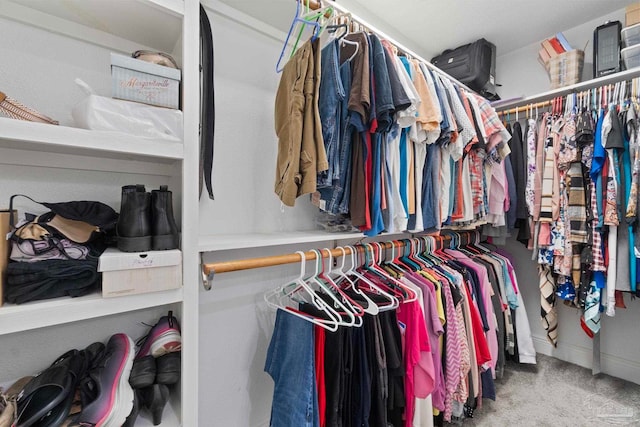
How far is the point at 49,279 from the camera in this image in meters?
0.59

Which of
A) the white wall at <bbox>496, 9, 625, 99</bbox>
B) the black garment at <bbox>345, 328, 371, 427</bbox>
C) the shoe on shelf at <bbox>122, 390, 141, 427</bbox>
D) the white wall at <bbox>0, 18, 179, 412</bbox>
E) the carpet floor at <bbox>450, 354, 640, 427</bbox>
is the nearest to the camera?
the shoe on shelf at <bbox>122, 390, 141, 427</bbox>

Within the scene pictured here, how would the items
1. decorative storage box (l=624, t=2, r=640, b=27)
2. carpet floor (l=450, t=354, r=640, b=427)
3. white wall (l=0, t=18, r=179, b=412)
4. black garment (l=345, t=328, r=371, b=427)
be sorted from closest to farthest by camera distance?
white wall (l=0, t=18, r=179, b=412) < black garment (l=345, t=328, r=371, b=427) < carpet floor (l=450, t=354, r=640, b=427) < decorative storage box (l=624, t=2, r=640, b=27)

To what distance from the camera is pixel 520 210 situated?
6.14ft

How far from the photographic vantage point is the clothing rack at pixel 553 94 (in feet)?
5.20

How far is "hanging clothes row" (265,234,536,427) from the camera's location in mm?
932

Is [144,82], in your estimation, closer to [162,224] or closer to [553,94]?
[162,224]

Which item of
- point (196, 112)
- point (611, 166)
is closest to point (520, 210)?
point (611, 166)

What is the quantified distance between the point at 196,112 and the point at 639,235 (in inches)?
86.9

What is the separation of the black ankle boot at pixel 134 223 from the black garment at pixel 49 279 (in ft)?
0.28

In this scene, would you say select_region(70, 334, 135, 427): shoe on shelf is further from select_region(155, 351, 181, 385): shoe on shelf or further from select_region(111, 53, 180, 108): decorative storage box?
select_region(111, 53, 180, 108): decorative storage box

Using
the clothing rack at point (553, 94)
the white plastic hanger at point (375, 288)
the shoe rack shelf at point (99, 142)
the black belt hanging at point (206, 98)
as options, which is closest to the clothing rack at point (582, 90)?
the clothing rack at point (553, 94)

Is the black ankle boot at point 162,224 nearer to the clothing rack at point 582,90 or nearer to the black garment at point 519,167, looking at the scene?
the black garment at point 519,167

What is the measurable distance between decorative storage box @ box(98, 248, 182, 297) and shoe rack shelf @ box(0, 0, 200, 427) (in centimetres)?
2

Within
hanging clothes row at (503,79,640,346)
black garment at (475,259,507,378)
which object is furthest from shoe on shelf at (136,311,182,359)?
hanging clothes row at (503,79,640,346)
